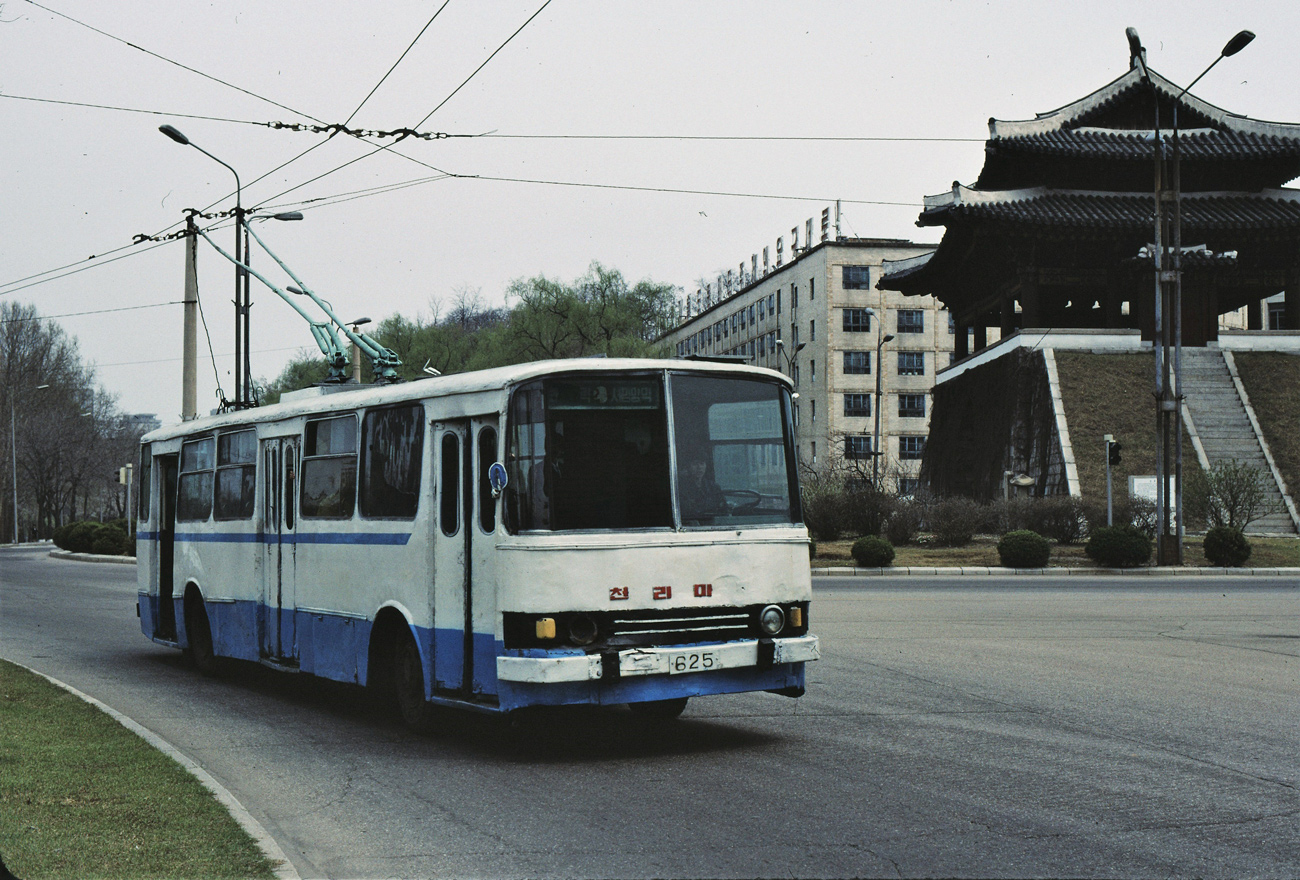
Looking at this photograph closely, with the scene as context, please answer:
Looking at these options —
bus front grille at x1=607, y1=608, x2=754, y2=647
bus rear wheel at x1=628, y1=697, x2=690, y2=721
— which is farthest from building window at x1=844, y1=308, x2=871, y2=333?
bus front grille at x1=607, y1=608, x2=754, y2=647

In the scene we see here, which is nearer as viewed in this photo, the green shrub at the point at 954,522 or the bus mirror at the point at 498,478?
the bus mirror at the point at 498,478

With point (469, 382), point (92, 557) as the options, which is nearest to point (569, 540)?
point (469, 382)

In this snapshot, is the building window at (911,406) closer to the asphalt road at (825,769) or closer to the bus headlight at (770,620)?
the asphalt road at (825,769)

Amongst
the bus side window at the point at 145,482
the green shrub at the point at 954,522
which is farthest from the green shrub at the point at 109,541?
the bus side window at the point at 145,482

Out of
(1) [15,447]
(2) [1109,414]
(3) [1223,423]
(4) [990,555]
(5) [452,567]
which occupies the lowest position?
(4) [990,555]

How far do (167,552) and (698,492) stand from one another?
8397mm

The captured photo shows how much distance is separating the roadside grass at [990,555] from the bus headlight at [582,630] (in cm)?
2404

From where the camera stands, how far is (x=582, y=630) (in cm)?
855

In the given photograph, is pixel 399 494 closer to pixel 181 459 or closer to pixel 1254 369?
pixel 181 459

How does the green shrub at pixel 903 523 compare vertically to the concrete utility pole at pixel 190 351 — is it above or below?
below

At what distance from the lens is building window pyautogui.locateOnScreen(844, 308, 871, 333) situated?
94.0 metres

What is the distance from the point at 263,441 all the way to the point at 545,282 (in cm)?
6297

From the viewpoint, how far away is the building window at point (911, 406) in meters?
95.1

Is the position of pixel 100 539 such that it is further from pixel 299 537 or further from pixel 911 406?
pixel 911 406
